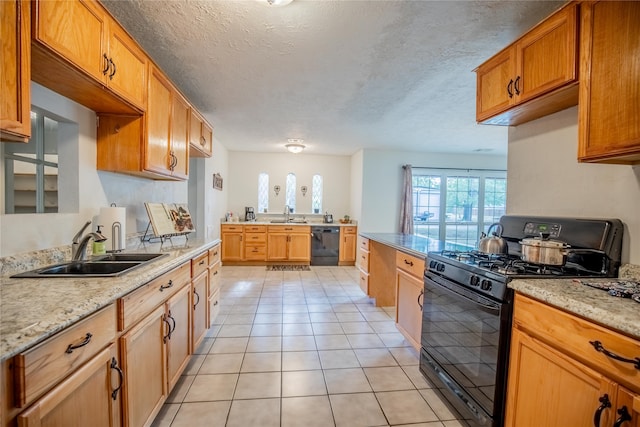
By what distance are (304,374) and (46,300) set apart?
1645 millimetres

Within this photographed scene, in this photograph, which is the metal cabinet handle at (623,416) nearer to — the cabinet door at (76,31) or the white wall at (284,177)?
the cabinet door at (76,31)

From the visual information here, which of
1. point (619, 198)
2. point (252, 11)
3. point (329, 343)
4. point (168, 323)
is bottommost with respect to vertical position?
point (329, 343)

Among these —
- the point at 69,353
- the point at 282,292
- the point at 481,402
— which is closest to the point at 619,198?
the point at 481,402

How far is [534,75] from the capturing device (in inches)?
61.3

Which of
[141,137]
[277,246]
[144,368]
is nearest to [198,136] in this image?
[141,137]

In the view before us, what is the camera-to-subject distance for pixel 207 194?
4.56 meters

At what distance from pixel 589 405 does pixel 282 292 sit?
11.2ft

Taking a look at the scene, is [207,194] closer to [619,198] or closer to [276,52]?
[276,52]

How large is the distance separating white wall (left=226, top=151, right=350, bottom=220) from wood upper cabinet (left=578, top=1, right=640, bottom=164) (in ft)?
17.2

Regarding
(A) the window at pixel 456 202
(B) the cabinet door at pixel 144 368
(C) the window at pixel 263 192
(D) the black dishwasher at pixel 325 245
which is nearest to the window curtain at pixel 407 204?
(A) the window at pixel 456 202

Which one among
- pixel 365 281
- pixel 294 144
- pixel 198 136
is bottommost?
pixel 365 281

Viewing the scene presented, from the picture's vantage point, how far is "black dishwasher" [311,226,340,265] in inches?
230

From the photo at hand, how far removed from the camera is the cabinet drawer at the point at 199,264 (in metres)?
2.12

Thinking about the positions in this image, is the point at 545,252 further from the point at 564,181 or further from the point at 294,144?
the point at 294,144
